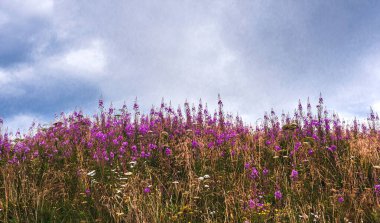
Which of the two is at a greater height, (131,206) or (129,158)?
(129,158)

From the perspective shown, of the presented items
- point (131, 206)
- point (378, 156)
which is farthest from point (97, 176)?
point (378, 156)

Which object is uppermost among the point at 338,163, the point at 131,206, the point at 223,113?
the point at 223,113

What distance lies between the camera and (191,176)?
603 cm

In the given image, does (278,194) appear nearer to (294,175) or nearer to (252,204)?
(252,204)

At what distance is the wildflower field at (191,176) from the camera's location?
5.45 m

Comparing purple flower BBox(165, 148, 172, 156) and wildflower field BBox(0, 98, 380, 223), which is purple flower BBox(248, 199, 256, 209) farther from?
purple flower BBox(165, 148, 172, 156)

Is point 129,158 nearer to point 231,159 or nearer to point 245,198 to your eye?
point 231,159

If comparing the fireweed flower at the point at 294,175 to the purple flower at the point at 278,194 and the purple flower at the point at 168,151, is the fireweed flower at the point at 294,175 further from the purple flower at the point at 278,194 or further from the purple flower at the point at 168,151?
the purple flower at the point at 168,151

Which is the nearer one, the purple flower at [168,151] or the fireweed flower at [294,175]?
the fireweed flower at [294,175]

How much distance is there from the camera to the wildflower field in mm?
5449

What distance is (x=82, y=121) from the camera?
10.6 m

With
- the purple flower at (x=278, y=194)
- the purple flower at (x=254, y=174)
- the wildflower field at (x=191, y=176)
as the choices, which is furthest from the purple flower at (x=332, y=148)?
the purple flower at (x=278, y=194)

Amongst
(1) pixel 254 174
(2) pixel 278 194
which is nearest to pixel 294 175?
(1) pixel 254 174

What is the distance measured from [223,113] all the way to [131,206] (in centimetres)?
569
